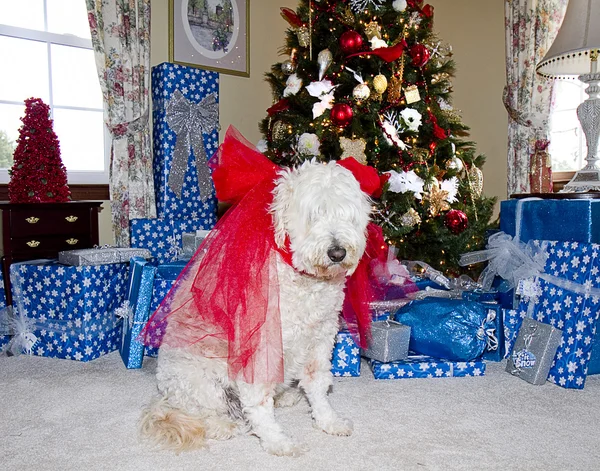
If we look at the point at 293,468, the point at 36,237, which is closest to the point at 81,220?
the point at 36,237

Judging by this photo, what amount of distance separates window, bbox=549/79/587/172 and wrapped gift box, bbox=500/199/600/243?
237 centimetres

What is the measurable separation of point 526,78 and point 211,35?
2681 millimetres

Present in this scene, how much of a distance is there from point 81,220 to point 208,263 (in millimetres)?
1738

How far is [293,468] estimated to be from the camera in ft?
4.71

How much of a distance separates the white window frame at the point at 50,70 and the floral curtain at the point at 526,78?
133 inches

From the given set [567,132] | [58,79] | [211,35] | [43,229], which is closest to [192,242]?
[43,229]

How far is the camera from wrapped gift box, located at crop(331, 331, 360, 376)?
2.19 metres

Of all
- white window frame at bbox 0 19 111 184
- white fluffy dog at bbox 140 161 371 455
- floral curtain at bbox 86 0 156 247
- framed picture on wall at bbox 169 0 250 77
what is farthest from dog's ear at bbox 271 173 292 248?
framed picture on wall at bbox 169 0 250 77

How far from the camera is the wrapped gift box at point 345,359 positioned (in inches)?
86.0

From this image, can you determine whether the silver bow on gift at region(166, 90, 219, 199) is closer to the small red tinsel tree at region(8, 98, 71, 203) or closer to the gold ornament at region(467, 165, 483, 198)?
the small red tinsel tree at region(8, 98, 71, 203)

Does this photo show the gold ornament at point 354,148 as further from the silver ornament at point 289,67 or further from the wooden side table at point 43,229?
the wooden side table at point 43,229

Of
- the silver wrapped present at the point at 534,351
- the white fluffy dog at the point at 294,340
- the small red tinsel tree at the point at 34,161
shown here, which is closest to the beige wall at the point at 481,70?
the small red tinsel tree at the point at 34,161

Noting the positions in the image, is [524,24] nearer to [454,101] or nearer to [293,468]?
[454,101]

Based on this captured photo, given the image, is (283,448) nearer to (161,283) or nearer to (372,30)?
(161,283)
